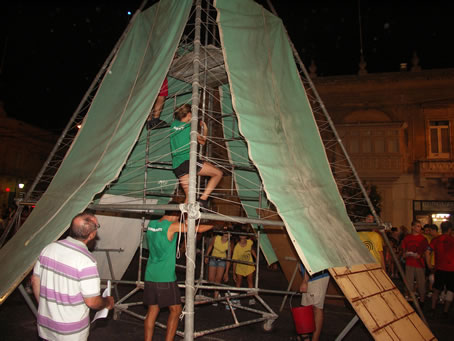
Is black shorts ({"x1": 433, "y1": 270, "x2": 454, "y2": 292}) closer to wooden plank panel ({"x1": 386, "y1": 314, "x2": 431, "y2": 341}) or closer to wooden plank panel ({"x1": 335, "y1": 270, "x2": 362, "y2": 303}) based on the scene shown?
wooden plank panel ({"x1": 386, "y1": 314, "x2": 431, "y2": 341})

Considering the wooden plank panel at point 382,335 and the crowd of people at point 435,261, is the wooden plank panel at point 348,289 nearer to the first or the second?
the wooden plank panel at point 382,335

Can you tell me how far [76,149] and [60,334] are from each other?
2732 mm

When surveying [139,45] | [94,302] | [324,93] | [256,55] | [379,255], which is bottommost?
[379,255]

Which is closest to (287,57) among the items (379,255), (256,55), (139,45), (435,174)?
(256,55)

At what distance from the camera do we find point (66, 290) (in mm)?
2830

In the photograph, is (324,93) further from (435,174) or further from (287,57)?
(287,57)

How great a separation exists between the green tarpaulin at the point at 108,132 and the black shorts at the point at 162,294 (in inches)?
59.3

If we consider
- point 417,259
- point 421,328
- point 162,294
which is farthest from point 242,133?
point 417,259

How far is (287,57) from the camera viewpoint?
17.9 feet

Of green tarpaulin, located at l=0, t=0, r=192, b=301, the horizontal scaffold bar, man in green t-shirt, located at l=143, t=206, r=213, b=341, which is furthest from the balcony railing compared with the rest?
green tarpaulin, located at l=0, t=0, r=192, b=301

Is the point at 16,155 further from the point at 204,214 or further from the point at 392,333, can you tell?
the point at 392,333

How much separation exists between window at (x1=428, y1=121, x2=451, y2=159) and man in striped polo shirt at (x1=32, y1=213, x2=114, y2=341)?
73.8 feet

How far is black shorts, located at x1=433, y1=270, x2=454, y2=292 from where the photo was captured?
24.2ft

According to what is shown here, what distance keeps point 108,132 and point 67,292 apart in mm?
2180
